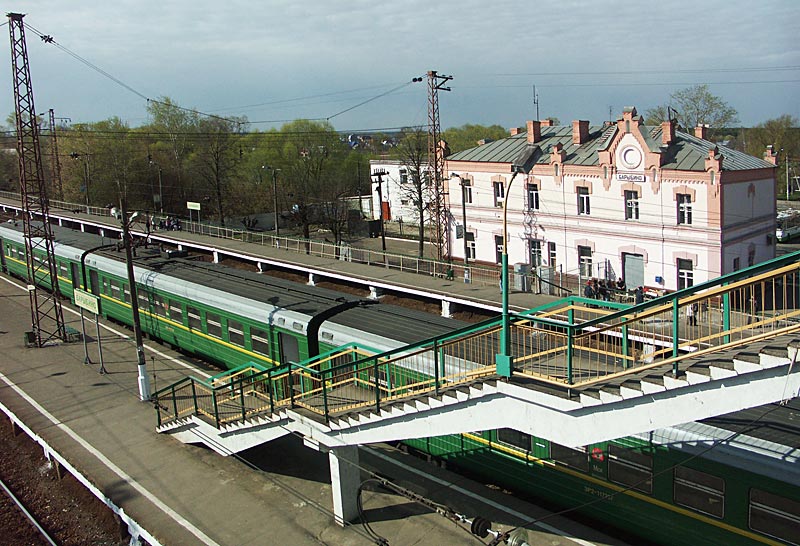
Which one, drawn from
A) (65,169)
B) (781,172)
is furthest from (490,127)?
(65,169)

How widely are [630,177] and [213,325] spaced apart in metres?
18.5

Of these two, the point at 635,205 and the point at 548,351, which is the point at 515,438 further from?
the point at 635,205

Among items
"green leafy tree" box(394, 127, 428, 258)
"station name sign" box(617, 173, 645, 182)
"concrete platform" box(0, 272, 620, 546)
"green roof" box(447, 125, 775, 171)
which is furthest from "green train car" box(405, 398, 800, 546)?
"green leafy tree" box(394, 127, 428, 258)

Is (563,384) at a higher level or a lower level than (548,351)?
lower

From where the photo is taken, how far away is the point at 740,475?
10477 millimetres

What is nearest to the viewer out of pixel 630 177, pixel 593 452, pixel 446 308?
pixel 593 452

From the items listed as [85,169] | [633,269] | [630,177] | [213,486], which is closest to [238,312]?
[213,486]

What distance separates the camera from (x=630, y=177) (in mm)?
30000

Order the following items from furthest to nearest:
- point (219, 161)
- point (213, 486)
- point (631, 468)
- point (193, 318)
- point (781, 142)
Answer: point (781, 142), point (219, 161), point (193, 318), point (213, 486), point (631, 468)

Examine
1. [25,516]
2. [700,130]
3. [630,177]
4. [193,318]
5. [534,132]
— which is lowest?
[25,516]

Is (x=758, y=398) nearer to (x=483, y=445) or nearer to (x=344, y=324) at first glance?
(x=483, y=445)

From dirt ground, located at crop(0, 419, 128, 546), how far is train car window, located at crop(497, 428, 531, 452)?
796cm

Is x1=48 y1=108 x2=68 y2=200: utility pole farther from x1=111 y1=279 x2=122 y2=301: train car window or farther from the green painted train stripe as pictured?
the green painted train stripe

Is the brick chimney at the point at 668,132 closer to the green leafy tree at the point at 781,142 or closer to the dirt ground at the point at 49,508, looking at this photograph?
the dirt ground at the point at 49,508
